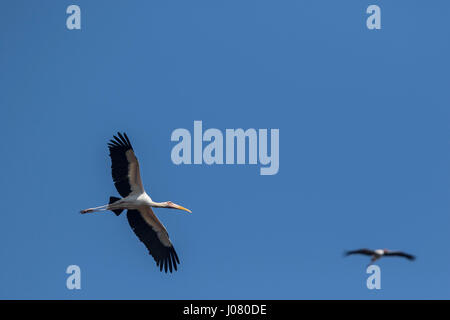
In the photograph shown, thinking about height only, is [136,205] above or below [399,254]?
Answer: above

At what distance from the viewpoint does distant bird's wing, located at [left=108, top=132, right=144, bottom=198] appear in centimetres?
2394

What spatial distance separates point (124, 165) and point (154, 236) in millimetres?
2412

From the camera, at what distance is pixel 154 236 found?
999 inches

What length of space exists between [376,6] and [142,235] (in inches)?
449

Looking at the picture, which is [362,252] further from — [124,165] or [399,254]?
[124,165]

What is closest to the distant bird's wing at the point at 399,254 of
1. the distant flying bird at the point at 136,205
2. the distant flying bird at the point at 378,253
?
the distant flying bird at the point at 378,253

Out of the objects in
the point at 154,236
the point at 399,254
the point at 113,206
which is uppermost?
the point at 113,206

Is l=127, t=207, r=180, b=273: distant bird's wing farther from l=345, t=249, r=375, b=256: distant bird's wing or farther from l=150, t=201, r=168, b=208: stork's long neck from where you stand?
l=345, t=249, r=375, b=256: distant bird's wing

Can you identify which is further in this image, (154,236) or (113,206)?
(154,236)

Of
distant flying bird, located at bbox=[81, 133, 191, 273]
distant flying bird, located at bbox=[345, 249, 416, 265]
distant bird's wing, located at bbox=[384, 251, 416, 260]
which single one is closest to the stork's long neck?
distant flying bird, located at bbox=[81, 133, 191, 273]

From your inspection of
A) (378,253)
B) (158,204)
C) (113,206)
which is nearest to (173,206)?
(158,204)
